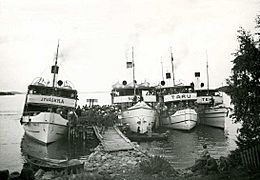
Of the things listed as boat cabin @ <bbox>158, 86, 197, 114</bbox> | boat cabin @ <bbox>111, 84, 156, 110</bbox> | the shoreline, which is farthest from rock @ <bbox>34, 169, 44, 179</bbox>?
boat cabin @ <bbox>158, 86, 197, 114</bbox>

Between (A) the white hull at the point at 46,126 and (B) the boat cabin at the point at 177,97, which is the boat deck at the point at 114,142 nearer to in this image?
(A) the white hull at the point at 46,126

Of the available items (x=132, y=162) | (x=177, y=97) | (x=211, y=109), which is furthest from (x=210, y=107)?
(x=132, y=162)

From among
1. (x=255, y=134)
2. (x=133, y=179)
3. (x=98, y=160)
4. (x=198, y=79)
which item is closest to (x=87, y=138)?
(x=98, y=160)

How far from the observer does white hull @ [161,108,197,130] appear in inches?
1430

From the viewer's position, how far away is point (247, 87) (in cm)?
1056

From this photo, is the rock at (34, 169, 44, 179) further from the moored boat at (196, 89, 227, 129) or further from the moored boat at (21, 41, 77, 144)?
the moored boat at (196, 89, 227, 129)

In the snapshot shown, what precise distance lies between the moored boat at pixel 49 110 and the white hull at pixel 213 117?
21820mm

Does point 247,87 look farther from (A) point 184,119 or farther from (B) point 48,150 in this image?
(A) point 184,119

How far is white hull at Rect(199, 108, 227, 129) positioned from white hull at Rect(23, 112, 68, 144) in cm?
2304

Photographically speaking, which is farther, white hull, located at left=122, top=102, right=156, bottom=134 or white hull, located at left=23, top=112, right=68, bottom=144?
white hull, located at left=122, top=102, right=156, bottom=134

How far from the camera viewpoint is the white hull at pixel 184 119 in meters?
36.3

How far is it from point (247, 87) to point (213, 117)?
32582mm

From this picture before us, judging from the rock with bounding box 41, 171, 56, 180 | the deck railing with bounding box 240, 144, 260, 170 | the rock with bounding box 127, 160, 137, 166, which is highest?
the deck railing with bounding box 240, 144, 260, 170

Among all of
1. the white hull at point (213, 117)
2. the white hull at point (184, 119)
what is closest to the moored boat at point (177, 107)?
the white hull at point (184, 119)
